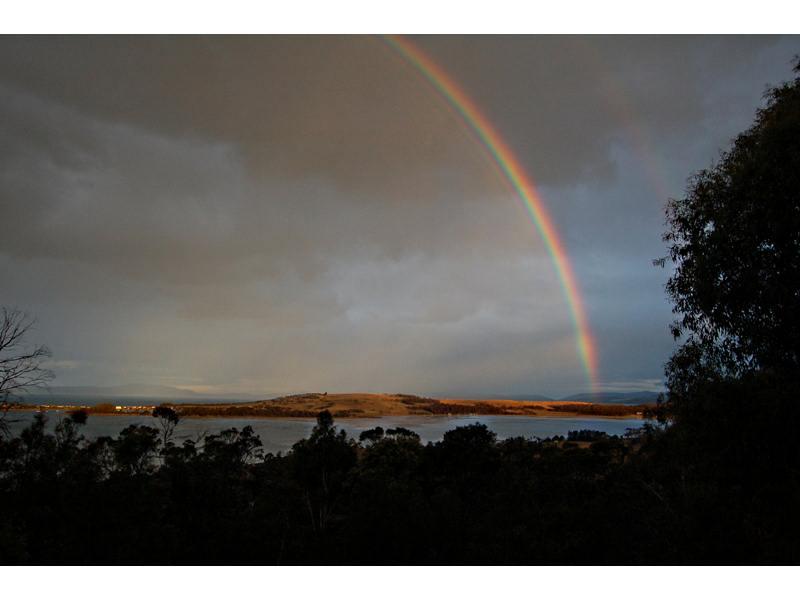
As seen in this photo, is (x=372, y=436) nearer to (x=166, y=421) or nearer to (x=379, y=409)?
(x=166, y=421)

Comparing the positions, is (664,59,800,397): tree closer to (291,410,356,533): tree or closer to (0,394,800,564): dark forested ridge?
(0,394,800,564): dark forested ridge

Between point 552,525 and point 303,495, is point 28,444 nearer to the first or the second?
point 303,495

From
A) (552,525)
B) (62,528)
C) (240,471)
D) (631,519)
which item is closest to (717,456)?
(552,525)

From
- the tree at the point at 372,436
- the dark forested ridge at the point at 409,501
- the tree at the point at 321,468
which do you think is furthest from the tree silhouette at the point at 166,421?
the tree at the point at 372,436

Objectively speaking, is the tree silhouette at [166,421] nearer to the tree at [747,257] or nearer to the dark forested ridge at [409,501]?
the dark forested ridge at [409,501]

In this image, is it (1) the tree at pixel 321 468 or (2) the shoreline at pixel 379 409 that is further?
(2) the shoreline at pixel 379 409

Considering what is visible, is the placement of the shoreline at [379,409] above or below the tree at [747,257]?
below

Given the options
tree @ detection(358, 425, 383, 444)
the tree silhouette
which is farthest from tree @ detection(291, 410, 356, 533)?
the tree silhouette

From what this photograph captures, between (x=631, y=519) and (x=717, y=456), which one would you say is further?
(x=631, y=519)
